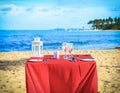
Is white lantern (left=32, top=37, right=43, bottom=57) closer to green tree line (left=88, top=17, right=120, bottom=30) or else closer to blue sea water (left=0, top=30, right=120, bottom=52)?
blue sea water (left=0, top=30, right=120, bottom=52)

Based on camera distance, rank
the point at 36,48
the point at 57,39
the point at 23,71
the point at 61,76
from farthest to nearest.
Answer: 1. the point at 57,39
2. the point at 23,71
3. the point at 36,48
4. the point at 61,76

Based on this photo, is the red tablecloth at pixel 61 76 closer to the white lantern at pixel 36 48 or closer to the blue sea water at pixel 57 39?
the white lantern at pixel 36 48

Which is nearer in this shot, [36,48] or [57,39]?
[36,48]

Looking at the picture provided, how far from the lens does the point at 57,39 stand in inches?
330

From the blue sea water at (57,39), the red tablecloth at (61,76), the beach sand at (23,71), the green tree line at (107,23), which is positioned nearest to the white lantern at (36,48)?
the red tablecloth at (61,76)

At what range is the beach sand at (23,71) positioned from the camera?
498 centimetres

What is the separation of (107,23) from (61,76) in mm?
4793

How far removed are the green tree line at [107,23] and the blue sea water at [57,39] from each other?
0.15m

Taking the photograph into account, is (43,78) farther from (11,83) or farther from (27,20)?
(27,20)

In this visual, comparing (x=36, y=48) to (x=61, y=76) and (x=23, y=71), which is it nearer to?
(x=61, y=76)

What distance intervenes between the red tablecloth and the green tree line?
4603 mm

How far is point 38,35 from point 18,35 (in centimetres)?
54

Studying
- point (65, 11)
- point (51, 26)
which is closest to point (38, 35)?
point (51, 26)

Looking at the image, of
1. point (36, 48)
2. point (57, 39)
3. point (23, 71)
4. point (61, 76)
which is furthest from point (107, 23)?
point (61, 76)
